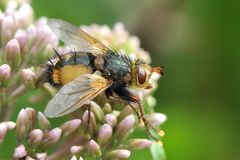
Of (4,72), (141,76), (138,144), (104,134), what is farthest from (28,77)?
(138,144)

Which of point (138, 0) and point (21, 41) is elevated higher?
point (138, 0)

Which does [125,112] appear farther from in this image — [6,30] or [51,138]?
[6,30]

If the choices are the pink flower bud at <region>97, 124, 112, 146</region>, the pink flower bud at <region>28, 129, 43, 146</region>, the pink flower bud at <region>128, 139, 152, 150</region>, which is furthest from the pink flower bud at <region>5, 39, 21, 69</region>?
the pink flower bud at <region>128, 139, 152, 150</region>

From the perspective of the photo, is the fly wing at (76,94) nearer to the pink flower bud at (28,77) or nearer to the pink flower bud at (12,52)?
the pink flower bud at (28,77)

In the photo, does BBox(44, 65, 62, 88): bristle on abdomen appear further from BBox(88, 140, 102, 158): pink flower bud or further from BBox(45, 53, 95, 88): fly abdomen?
Result: BBox(88, 140, 102, 158): pink flower bud

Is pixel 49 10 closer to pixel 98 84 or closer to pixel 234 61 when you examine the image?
pixel 234 61

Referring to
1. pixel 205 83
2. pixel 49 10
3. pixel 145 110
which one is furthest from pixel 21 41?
pixel 205 83
